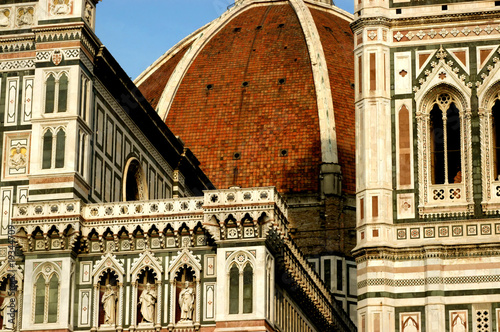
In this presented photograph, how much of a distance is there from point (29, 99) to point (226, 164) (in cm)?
2393

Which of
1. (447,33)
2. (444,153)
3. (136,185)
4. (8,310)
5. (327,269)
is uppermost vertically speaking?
(447,33)

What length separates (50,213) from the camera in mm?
31297

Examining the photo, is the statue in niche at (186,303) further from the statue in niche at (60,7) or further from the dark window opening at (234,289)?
the statue in niche at (60,7)

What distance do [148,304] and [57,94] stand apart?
549 cm

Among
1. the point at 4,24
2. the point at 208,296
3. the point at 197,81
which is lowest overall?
the point at 208,296

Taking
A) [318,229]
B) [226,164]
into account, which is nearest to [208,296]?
[318,229]

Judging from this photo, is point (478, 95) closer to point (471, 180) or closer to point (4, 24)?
point (471, 180)

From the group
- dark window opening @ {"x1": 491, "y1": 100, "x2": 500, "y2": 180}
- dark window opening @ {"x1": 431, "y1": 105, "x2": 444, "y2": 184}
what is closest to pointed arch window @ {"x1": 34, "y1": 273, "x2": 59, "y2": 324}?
dark window opening @ {"x1": 431, "y1": 105, "x2": 444, "y2": 184}

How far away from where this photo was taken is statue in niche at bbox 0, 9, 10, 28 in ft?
111

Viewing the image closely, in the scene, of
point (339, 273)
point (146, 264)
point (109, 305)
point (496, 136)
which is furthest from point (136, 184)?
point (339, 273)

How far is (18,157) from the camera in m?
32.8

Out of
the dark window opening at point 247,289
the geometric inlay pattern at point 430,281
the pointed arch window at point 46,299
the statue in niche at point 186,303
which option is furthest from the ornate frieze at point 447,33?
the pointed arch window at point 46,299

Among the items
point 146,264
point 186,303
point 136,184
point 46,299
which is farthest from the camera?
point 136,184

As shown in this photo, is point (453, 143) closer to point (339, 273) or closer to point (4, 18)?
point (4, 18)
